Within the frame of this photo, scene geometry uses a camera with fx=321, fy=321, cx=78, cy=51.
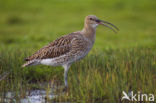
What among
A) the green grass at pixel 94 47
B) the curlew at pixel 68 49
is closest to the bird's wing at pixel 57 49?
the curlew at pixel 68 49

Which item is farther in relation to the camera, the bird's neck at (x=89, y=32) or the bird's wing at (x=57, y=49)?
the bird's neck at (x=89, y=32)

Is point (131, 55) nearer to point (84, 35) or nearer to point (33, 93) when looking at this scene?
point (84, 35)

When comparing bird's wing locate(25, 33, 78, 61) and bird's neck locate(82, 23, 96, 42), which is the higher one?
bird's neck locate(82, 23, 96, 42)

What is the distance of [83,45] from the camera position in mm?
7707

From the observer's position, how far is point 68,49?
7.73m

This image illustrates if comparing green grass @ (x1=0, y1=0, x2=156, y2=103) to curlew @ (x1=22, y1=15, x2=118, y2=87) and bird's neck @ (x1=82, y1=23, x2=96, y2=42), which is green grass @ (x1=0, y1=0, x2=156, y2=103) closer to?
curlew @ (x1=22, y1=15, x2=118, y2=87)

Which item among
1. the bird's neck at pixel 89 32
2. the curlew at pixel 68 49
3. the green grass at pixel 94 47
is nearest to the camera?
the green grass at pixel 94 47

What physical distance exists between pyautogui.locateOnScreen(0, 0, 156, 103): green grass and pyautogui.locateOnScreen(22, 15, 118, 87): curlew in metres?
0.34

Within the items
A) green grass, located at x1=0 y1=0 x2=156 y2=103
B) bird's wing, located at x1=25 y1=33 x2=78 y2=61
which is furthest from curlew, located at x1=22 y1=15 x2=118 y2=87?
green grass, located at x1=0 y1=0 x2=156 y2=103

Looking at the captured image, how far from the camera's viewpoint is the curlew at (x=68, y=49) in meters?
7.68

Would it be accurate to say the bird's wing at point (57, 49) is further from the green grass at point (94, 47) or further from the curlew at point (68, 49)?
the green grass at point (94, 47)

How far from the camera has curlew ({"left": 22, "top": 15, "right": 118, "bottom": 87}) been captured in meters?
7.68

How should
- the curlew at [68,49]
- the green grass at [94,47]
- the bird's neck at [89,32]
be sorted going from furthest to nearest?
the bird's neck at [89,32], the curlew at [68,49], the green grass at [94,47]

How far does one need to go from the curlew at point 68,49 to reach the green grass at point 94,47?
34 centimetres
